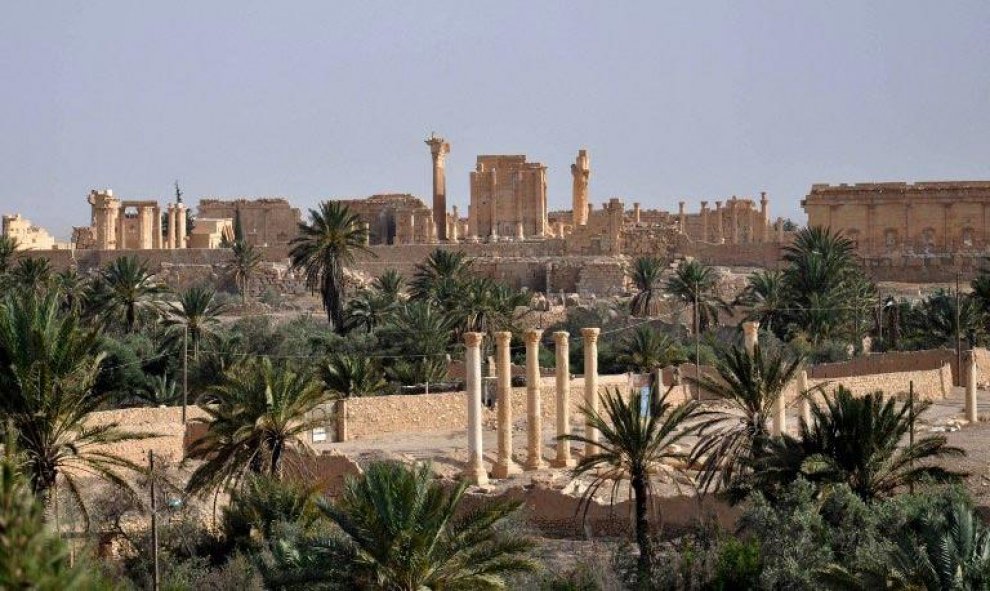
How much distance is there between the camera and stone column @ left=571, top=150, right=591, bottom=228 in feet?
216

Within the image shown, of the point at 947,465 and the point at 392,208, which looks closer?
the point at 947,465

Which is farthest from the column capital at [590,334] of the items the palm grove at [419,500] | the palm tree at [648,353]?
the palm tree at [648,353]

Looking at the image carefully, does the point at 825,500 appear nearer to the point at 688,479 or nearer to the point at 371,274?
the point at 688,479

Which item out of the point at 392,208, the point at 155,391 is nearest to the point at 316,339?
the point at 155,391

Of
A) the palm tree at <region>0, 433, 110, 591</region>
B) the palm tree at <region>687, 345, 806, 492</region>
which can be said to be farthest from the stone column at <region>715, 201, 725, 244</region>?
the palm tree at <region>0, 433, 110, 591</region>

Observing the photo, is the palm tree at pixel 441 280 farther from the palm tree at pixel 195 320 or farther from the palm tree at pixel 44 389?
the palm tree at pixel 44 389

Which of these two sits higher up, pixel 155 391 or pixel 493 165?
pixel 493 165

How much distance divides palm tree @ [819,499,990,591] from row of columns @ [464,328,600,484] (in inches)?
372

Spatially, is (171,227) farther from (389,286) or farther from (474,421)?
(474,421)

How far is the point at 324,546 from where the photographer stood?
15.7 meters

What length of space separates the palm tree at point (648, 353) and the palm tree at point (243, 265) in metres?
18.5

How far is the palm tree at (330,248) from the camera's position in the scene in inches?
1583

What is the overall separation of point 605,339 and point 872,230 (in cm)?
2070

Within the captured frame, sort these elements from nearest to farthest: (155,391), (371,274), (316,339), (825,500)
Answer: (825,500) < (155,391) < (316,339) < (371,274)
